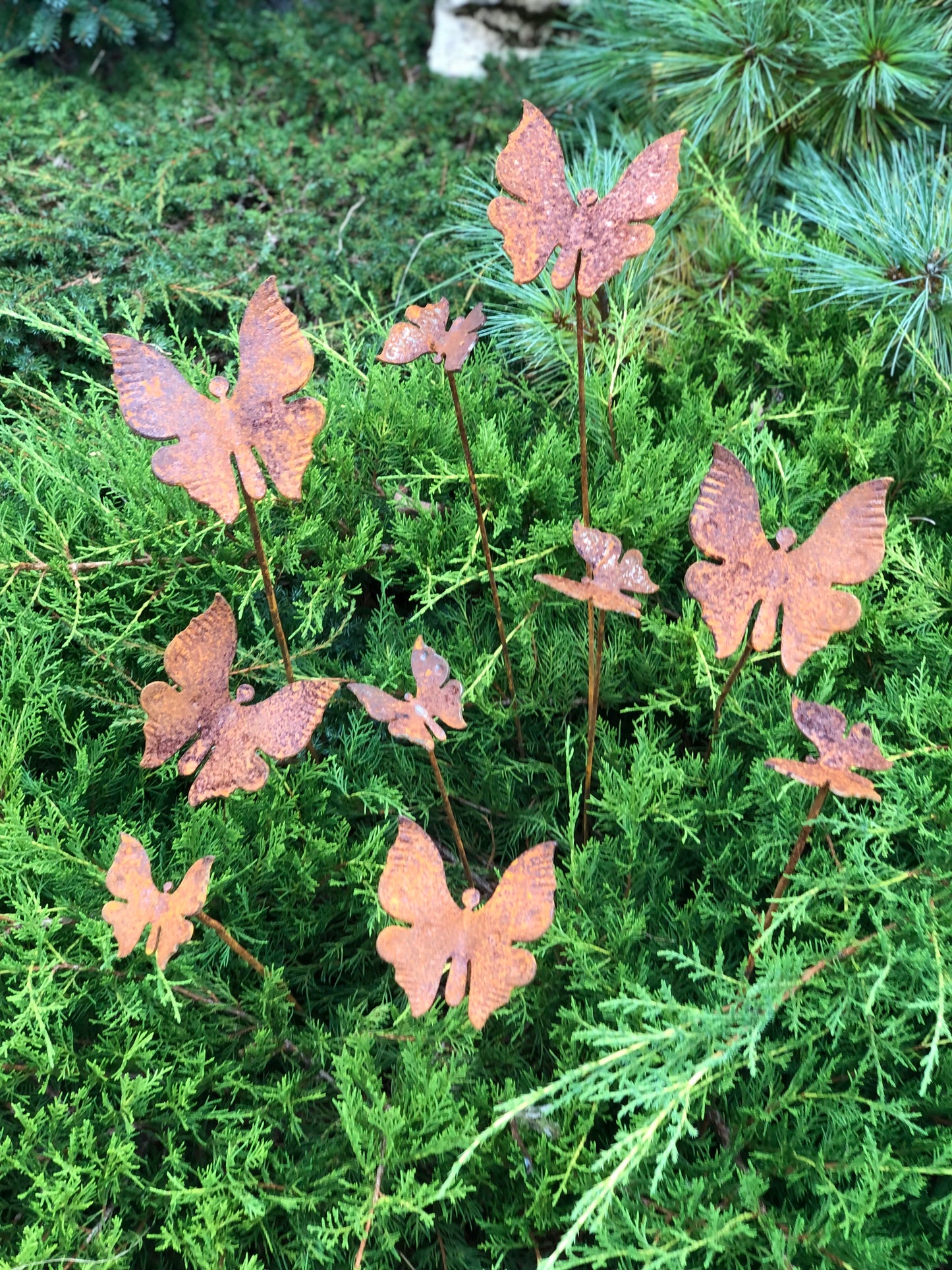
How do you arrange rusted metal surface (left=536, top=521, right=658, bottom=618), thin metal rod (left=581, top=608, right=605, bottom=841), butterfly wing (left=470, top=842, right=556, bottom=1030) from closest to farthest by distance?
butterfly wing (left=470, top=842, right=556, bottom=1030) < rusted metal surface (left=536, top=521, right=658, bottom=618) < thin metal rod (left=581, top=608, right=605, bottom=841)

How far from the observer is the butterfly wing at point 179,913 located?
2.22 feet

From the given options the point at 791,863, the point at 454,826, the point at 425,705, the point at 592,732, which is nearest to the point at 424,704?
the point at 425,705

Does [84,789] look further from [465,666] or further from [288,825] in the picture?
[465,666]

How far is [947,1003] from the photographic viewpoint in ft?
2.63

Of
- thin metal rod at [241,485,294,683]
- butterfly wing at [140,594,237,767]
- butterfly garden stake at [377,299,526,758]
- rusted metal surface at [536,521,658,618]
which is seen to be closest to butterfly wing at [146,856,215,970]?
butterfly wing at [140,594,237,767]

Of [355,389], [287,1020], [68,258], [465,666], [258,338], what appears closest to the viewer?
[258,338]

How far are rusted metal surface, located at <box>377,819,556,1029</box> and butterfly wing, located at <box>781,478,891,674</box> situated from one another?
26 centimetres

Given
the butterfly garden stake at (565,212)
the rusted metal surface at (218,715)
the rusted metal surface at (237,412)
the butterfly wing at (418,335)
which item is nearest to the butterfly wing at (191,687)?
the rusted metal surface at (218,715)

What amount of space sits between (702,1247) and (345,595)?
770 mm

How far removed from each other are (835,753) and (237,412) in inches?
20.8

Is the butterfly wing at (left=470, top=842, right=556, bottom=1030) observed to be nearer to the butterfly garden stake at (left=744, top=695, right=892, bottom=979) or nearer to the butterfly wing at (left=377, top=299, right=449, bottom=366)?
the butterfly garden stake at (left=744, top=695, right=892, bottom=979)

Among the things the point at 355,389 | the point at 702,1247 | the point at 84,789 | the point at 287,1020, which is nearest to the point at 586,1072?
the point at 702,1247

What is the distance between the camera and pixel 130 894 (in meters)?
0.69

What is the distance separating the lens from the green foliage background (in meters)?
0.78
